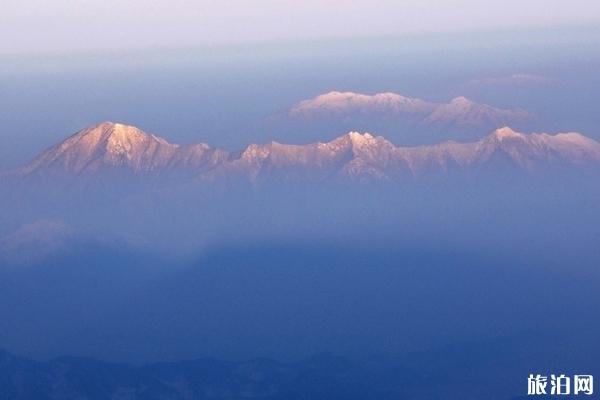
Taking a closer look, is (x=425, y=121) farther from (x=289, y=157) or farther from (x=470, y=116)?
(x=289, y=157)

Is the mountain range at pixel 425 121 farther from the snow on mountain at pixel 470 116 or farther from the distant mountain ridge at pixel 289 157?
the distant mountain ridge at pixel 289 157

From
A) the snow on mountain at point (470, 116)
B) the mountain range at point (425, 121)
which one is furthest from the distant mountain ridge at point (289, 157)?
the snow on mountain at point (470, 116)

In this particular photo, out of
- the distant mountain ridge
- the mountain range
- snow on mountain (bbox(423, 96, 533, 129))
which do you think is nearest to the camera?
the distant mountain ridge

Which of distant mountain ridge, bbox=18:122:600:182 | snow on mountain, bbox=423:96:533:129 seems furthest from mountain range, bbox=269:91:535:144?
distant mountain ridge, bbox=18:122:600:182

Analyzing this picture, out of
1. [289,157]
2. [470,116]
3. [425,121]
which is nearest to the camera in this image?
[289,157]

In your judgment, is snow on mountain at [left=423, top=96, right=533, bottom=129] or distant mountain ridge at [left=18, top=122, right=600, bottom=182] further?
snow on mountain at [left=423, top=96, right=533, bottom=129]

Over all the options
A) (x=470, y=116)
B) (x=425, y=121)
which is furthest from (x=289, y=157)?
(x=470, y=116)

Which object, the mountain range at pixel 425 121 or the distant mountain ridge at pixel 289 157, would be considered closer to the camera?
the distant mountain ridge at pixel 289 157

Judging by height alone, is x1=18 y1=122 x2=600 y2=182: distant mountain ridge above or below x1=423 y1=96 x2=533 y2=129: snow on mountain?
below

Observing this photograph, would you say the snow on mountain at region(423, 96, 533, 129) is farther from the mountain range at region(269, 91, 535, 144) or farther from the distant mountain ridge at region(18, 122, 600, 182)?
the distant mountain ridge at region(18, 122, 600, 182)
